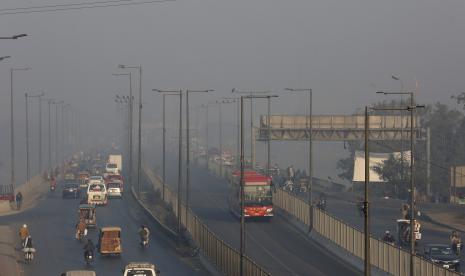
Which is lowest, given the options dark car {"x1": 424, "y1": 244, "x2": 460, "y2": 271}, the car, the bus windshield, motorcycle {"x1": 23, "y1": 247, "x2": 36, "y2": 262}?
motorcycle {"x1": 23, "y1": 247, "x2": 36, "y2": 262}

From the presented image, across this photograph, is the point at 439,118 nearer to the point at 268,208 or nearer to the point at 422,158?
the point at 422,158

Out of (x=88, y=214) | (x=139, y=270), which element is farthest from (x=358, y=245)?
(x=88, y=214)

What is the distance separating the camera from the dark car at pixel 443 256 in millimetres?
49375

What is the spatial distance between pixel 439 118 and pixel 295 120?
52.9 meters

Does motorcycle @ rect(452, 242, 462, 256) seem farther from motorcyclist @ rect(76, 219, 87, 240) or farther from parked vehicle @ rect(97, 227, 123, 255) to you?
motorcyclist @ rect(76, 219, 87, 240)

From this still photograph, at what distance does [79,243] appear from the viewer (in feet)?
215

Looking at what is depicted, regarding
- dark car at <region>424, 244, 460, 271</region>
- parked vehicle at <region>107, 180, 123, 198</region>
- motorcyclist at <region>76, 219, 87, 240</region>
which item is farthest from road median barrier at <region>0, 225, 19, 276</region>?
parked vehicle at <region>107, 180, 123, 198</region>

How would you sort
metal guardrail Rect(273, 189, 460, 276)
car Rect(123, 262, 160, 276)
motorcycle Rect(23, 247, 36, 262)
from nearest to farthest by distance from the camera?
1. metal guardrail Rect(273, 189, 460, 276)
2. car Rect(123, 262, 160, 276)
3. motorcycle Rect(23, 247, 36, 262)

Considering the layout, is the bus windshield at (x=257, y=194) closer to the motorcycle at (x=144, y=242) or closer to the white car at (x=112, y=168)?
the motorcycle at (x=144, y=242)

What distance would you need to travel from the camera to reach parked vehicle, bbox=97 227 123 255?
188 ft

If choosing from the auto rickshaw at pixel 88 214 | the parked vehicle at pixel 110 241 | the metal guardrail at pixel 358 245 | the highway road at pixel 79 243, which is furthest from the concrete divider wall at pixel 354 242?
the auto rickshaw at pixel 88 214

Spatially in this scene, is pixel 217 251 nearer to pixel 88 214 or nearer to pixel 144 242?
pixel 144 242

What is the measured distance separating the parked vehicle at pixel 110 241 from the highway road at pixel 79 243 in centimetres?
57

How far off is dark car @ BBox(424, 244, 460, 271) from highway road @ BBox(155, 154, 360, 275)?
3.53 metres
